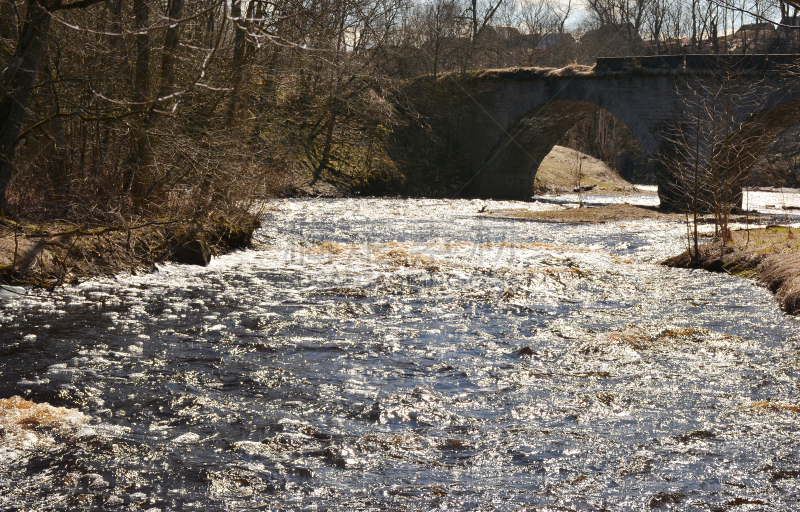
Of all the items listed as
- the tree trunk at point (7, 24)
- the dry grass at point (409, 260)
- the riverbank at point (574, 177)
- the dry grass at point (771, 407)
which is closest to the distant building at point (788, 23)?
the dry grass at point (771, 407)

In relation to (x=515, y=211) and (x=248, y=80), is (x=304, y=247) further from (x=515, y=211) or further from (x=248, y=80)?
(x=515, y=211)

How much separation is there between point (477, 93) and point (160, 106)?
93.5 ft

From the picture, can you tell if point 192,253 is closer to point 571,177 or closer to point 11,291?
point 11,291

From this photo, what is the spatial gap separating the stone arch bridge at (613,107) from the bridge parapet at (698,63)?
4 centimetres

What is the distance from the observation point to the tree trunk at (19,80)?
8.61 meters

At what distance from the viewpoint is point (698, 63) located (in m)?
26.4

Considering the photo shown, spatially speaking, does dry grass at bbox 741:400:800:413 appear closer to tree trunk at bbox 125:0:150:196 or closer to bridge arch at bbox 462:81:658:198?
tree trunk at bbox 125:0:150:196

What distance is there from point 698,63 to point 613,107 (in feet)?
13.8

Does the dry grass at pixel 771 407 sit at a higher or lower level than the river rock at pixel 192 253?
lower

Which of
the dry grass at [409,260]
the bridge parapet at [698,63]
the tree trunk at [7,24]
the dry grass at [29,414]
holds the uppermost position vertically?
the bridge parapet at [698,63]

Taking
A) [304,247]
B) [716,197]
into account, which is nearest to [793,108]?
[716,197]

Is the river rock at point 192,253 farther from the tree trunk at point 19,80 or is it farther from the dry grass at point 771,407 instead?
the dry grass at point 771,407

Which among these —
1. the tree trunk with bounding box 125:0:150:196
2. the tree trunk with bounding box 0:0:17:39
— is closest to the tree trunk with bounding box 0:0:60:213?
the tree trunk with bounding box 0:0:17:39

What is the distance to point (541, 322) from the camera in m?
8.63
